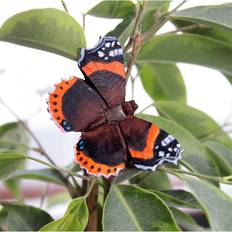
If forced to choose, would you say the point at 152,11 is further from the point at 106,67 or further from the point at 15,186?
the point at 15,186

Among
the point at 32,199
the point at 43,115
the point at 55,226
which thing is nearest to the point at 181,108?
the point at 55,226

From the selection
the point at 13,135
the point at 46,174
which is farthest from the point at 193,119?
the point at 13,135

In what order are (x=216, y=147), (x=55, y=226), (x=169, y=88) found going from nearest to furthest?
1. (x=55, y=226)
2. (x=216, y=147)
3. (x=169, y=88)

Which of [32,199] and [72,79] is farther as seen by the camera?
[32,199]

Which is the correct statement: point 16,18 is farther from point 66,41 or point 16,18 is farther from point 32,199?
point 32,199

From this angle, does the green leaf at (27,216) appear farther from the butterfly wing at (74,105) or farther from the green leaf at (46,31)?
the green leaf at (46,31)

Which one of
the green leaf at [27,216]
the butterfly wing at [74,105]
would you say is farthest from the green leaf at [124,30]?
the green leaf at [27,216]
